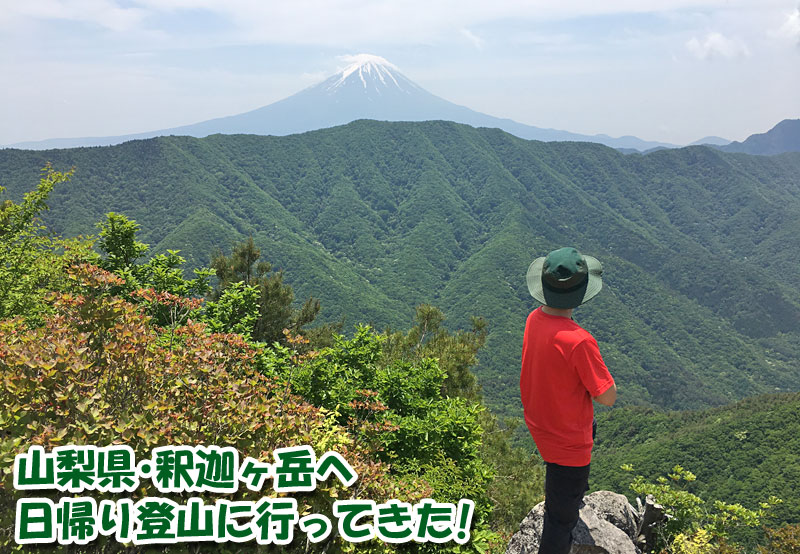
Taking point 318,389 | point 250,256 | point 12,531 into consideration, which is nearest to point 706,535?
point 318,389

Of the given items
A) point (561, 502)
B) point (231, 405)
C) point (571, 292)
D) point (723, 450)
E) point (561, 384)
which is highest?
point (571, 292)

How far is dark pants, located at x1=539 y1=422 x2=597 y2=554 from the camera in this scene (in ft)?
10.1

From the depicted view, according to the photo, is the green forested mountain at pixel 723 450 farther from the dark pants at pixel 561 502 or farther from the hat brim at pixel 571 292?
the hat brim at pixel 571 292

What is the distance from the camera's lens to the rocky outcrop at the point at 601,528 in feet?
13.5

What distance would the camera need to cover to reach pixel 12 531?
8.29ft

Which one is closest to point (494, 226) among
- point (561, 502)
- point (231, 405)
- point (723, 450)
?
point (723, 450)

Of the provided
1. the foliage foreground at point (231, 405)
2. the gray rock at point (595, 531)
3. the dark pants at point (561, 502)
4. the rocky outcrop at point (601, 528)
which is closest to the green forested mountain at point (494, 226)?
the foliage foreground at point (231, 405)

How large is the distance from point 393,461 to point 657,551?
2927 millimetres

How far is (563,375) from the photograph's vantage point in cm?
287

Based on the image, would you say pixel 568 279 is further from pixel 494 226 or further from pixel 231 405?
pixel 494 226

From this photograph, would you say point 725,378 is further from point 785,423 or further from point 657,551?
point 657,551

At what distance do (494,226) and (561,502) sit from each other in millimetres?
130652

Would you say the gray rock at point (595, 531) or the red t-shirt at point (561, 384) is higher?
the red t-shirt at point (561, 384)

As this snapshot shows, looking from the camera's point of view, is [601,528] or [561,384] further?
[601,528]
